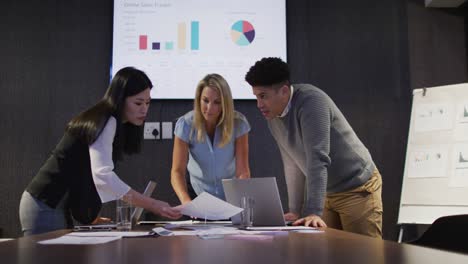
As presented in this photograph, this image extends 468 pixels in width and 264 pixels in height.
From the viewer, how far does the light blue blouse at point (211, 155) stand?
8.29 ft

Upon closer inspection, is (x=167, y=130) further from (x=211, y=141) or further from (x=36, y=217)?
(x=36, y=217)

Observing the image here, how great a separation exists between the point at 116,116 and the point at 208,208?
51 centimetres

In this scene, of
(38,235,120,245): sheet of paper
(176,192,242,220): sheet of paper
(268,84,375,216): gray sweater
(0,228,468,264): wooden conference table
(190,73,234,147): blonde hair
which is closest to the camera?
(0,228,468,264): wooden conference table

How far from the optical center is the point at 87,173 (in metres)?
1.88

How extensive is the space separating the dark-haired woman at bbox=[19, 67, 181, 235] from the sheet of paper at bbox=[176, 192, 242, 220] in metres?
0.05

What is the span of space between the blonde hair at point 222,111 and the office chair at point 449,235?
117 cm

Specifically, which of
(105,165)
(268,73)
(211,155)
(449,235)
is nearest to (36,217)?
(105,165)

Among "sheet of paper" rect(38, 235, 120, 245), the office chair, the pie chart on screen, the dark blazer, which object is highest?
the pie chart on screen

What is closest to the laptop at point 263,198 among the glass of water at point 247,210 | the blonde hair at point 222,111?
the glass of water at point 247,210

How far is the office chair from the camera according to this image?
147 centimetres

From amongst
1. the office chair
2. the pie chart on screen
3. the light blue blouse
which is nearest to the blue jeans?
the light blue blouse

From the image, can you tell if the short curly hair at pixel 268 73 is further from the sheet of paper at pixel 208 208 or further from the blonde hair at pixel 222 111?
the sheet of paper at pixel 208 208

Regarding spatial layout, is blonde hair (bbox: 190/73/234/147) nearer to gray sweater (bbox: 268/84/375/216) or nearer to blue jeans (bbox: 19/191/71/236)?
gray sweater (bbox: 268/84/375/216)

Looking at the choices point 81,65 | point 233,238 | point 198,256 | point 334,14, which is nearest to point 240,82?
point 334,14
